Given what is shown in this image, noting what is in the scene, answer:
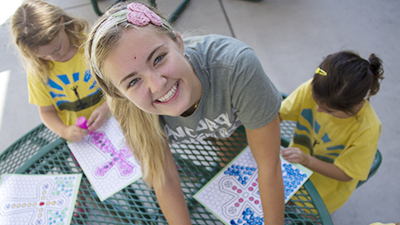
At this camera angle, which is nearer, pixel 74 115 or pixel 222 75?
pixel 222 75

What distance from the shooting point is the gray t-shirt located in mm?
840

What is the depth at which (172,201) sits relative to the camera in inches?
37.2

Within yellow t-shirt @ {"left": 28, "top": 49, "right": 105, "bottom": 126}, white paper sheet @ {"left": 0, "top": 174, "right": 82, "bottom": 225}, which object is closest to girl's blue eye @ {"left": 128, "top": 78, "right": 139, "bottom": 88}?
white paper sheet @ {"left": 0, "top": 174, "right": 82, "bottom": 225}

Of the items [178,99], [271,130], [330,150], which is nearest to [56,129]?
[178,99]

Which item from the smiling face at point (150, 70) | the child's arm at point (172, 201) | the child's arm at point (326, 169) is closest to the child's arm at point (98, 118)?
the child's arm at point (172, 201)

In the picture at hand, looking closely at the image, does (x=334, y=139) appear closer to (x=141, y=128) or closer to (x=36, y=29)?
(x=141, y=128)

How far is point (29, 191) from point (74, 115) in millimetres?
447

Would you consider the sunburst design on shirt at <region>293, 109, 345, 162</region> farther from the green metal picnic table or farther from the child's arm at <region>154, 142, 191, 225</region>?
the child's arm at <region>154, 142, 191, 225</region>

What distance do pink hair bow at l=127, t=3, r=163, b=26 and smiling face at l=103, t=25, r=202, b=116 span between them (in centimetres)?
2

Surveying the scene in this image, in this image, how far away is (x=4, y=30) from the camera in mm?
1448

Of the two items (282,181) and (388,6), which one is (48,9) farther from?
(388,6)

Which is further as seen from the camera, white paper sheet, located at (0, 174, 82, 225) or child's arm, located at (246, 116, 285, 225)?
white paper sheet, located at (0, 174, 82, 225)

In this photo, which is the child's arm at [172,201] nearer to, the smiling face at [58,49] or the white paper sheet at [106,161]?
the white paper sheet at [106,161]

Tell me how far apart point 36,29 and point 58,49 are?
0.11m
